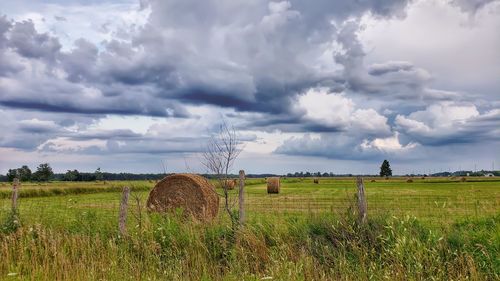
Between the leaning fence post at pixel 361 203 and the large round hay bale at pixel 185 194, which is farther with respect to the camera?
the large round hay bale at pixel 185 194

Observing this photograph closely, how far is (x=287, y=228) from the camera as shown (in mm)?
9695

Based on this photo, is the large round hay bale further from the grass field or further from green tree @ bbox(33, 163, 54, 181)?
green tree @ bbox(33, 163, 54, 181)

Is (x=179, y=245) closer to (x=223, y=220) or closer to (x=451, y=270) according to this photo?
(x=223, y=220)

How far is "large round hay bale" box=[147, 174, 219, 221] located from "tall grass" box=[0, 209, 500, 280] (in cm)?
822

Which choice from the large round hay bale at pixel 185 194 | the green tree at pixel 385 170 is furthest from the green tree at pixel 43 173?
the large round hay bale at pixel 185 194

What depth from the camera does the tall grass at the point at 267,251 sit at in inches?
299

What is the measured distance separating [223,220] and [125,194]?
2333 millimetres

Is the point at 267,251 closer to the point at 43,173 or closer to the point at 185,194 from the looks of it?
the point at 185,194

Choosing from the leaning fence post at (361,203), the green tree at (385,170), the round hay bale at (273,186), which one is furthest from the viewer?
the green tree at (385,170)

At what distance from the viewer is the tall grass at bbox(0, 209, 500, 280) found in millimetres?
7605

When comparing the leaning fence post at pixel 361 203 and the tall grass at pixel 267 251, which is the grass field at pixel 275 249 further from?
the leaning fence post at pixel 361 203

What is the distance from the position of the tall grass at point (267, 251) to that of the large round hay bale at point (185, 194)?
27.0ft

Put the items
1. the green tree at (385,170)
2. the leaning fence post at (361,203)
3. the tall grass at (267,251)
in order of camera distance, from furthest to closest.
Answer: the green tree at (385,170) < the leaning fence post at (361,203) < the tall grass at (267,251)

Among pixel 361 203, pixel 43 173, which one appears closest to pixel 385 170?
pixel 43 173
